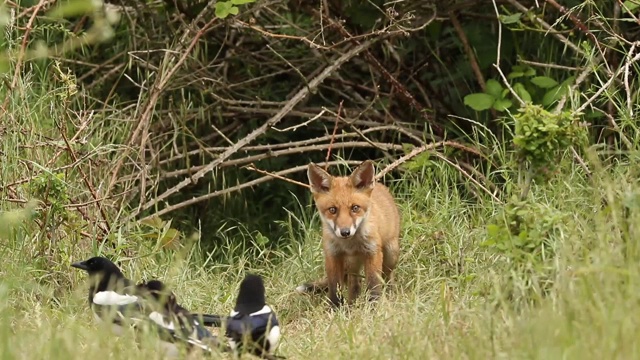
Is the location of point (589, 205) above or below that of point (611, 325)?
below

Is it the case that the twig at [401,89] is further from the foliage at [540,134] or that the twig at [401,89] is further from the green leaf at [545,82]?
the foliage at [540,134]

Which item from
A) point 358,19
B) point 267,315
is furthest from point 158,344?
point 358,19

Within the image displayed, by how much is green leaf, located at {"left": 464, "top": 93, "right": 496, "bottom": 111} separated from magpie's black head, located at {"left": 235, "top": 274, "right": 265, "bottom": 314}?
337cm

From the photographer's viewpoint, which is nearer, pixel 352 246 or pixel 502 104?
pixel 352 246

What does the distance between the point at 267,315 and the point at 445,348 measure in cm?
90

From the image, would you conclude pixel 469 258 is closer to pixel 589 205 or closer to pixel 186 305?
pixel 589 205

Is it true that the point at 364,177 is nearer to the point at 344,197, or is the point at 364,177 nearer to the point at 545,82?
the point at 344,197

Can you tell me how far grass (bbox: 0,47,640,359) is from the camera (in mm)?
4648

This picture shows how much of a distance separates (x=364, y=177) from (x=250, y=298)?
203 cm

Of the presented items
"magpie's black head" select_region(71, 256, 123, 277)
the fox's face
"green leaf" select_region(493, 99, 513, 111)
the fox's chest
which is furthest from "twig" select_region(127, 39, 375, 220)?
"magpie's black head" select_region(71, 256, 123, 277)

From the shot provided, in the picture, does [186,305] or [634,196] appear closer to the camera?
[634,196]

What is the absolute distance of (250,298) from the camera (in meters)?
5.46

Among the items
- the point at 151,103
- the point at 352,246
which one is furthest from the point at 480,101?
the point at 151,103

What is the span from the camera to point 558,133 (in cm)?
606
